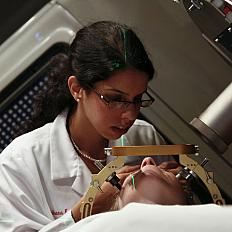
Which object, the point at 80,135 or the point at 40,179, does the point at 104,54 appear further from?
the point at 40,179

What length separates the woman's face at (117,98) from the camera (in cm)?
124

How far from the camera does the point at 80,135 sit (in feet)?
4.55

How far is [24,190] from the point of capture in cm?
125

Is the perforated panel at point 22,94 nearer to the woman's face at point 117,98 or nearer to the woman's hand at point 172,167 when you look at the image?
the woman's face at point 117,98

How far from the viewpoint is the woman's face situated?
1235mm

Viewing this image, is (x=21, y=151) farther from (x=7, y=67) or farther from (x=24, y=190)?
(x=7, y=67)

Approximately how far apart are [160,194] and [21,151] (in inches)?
16.8

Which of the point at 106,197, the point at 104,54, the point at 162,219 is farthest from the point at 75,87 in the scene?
the point at 162,219

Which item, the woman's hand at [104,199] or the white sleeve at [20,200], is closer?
the woman's hand at [104,199]

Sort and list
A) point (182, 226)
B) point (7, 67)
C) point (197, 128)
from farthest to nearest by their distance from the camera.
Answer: point (7, 67)
point (197, 128)
point (182, 226)

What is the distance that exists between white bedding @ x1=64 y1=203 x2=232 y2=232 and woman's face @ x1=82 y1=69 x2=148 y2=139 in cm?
55

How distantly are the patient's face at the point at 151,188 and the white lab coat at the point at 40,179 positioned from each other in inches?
7.9

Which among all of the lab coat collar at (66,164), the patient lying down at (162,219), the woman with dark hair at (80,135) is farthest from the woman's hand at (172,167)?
the patient lying down at (162,219)

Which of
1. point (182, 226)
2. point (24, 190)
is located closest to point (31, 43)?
point (24, 190)
